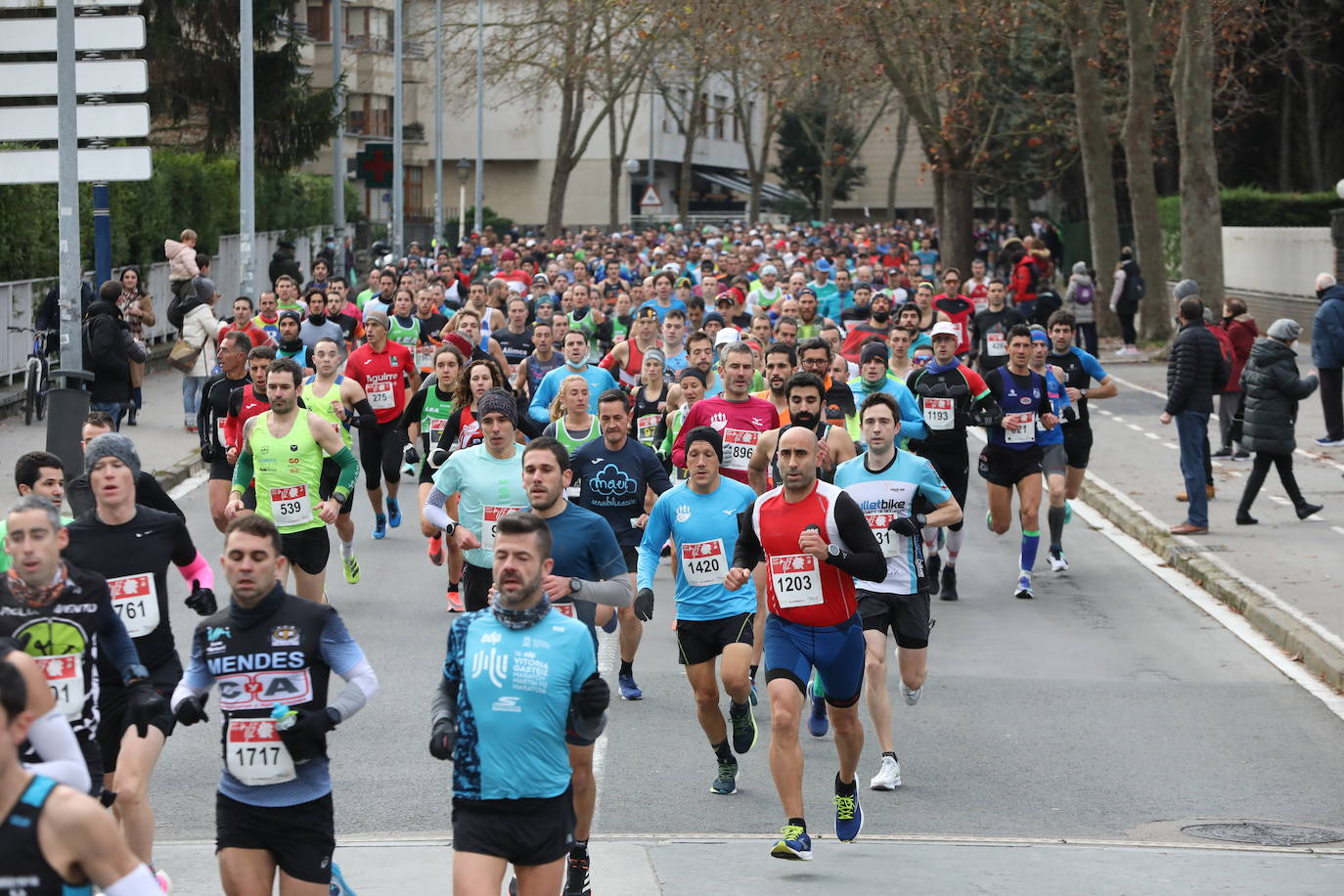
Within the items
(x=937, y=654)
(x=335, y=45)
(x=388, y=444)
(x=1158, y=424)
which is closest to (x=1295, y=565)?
(x=937, y=654)

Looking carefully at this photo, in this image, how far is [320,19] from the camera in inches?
3130

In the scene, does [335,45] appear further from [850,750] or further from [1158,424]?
[850,750]

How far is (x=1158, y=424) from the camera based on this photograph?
85.6ft

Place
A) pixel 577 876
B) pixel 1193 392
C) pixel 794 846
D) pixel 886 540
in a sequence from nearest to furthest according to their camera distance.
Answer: pixel 577 876, pixel 794 846, pixel 886 540, pixel 1193 392

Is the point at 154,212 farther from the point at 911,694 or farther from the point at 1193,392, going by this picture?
the point at 911,694

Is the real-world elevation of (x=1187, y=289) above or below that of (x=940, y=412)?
above

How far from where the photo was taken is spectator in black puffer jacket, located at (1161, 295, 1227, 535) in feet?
54.6

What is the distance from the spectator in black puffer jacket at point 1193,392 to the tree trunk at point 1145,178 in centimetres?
1607

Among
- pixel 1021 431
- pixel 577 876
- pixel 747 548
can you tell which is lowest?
pixel 577 876

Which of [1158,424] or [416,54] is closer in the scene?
[1158,424]

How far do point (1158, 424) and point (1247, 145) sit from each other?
28.5 metres

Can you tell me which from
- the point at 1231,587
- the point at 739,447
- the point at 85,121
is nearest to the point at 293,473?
the point at 739,447

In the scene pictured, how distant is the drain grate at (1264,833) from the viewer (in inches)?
345

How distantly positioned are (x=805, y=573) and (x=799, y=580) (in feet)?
0.13
